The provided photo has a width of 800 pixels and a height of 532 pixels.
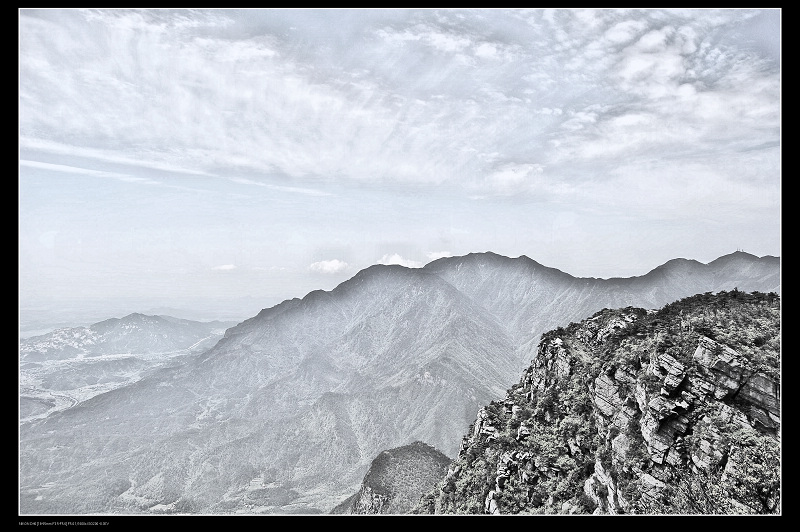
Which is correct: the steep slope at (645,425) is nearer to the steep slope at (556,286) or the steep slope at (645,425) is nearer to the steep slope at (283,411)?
the steep slope at (283,411)

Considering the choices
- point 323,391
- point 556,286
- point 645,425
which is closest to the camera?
point 645,425

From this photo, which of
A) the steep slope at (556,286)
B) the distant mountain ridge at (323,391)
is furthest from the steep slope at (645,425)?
the steep slope at (556,286)

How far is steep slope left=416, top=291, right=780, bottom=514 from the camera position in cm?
1048

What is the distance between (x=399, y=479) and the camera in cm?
3481

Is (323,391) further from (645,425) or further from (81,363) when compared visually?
(645,425)

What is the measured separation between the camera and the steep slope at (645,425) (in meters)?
10.5

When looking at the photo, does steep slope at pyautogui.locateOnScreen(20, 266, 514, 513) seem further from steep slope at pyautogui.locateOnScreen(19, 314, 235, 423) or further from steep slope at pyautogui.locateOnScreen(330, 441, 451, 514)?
steep slope at pyautogui.locateOnScreen(330, 441, 451, 514)

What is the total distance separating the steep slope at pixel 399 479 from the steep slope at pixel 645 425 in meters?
13.3

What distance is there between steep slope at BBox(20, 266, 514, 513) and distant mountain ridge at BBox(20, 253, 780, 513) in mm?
442

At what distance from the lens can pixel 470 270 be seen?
170 m

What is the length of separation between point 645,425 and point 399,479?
26.5m

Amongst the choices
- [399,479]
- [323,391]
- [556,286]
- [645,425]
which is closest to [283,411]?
[323,391]

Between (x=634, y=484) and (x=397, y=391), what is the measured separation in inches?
3975
